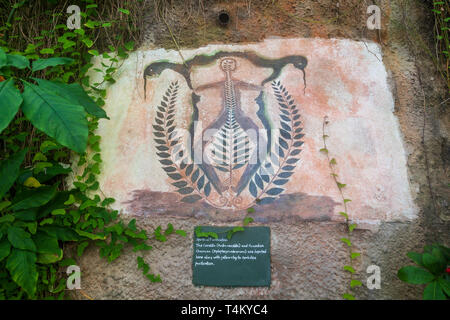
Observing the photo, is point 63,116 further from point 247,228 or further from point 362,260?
point 362,260

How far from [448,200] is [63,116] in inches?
78.1

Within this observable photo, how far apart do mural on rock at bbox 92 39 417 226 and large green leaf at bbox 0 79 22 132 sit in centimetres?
77

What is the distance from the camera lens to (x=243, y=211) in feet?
6.92

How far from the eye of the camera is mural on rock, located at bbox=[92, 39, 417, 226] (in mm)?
2125

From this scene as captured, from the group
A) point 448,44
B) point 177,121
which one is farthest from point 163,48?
point 448,44

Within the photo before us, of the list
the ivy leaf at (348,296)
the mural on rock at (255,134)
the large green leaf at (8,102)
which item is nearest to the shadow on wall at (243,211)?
the mural on rock at (255,134)

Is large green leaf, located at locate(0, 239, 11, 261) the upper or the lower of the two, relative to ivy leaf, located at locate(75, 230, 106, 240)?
lower

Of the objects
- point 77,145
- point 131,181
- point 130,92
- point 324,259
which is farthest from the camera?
point 130,92

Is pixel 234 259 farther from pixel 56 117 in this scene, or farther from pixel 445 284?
pixel 56 117

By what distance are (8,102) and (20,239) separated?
2.31 ft

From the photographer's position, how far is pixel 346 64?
7.94ft

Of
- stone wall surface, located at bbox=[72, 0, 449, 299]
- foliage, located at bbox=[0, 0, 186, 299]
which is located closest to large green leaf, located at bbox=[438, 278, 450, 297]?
stone wall surface, located at bbox=[72, 0, 449, 299]

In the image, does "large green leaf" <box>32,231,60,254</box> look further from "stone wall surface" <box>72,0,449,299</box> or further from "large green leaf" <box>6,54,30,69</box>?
"large green leaf" <box>6,54,30,69</box>

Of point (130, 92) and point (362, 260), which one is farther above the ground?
point (130, 92)
